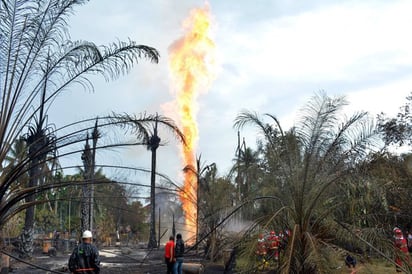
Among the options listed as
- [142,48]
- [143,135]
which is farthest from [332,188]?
[142,48]

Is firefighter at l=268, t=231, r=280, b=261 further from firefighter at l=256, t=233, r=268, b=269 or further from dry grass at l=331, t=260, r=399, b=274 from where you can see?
dry grass at l=331, t=260, r=399, b=274

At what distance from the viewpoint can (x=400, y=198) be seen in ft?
64.8

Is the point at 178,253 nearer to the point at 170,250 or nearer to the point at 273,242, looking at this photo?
the point at 170,250

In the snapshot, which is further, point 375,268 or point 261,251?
point 375,268

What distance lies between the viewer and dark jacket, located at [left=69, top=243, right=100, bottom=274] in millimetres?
8336

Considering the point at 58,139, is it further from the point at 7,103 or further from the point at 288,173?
the point at 288,173

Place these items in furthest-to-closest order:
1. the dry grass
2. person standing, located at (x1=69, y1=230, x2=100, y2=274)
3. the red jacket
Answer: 1. the dry grass
2. the red jacket
3. person standing, located at (x1=69, y1=230, x2=100, y2=274)

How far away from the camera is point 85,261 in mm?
8344

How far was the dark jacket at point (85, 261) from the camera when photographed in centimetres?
834

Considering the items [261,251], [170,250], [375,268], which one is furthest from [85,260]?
[375,268]

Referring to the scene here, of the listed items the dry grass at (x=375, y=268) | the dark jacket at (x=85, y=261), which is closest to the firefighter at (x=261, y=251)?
the dry grass at (x=375, y=268)

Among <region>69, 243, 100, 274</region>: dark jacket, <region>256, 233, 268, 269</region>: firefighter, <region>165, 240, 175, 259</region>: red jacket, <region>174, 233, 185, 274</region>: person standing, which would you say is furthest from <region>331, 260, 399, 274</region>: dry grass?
<region>69, 243, 100, 274</region>: dark jacket

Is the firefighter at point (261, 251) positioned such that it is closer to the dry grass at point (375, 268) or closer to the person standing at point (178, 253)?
the person standing at point (178, 253)

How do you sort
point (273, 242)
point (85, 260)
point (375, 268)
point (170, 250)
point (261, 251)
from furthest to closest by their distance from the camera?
point (375, 268)
point (170, 250)
point (261, 251)
point (273, 242)
point (85, 260)
